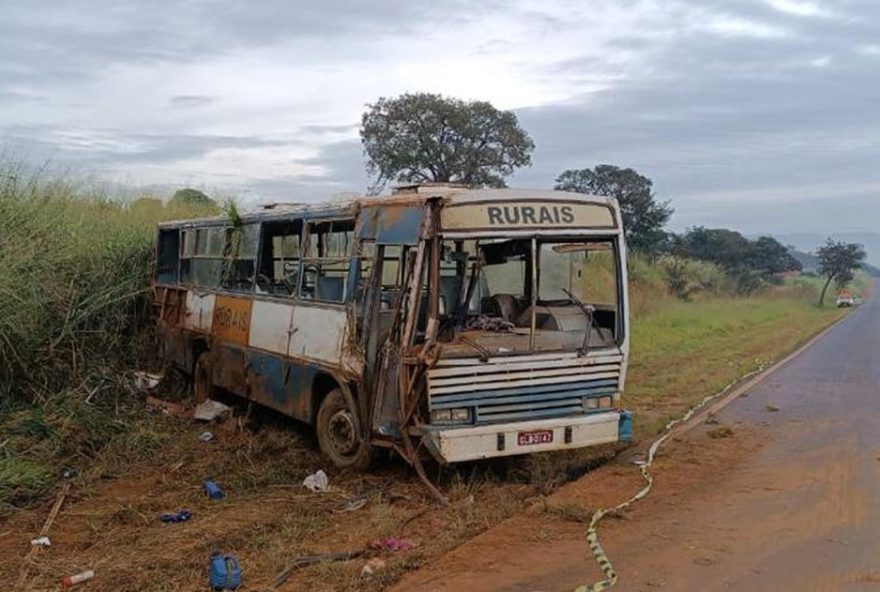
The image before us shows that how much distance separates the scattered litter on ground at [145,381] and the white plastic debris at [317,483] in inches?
181

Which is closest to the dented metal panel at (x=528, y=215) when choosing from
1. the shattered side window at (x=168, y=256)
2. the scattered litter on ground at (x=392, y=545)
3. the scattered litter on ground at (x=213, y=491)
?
the scattered litter on ground at (x=392, y=545)

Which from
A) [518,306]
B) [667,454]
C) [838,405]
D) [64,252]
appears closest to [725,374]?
[838,405]

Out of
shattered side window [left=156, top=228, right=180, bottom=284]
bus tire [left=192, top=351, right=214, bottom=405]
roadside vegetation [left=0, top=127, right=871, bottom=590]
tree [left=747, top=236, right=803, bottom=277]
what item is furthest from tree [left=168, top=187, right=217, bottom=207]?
tree [left=747, top=236, right=803, bottom=277]

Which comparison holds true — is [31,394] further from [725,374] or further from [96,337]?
[725,374]

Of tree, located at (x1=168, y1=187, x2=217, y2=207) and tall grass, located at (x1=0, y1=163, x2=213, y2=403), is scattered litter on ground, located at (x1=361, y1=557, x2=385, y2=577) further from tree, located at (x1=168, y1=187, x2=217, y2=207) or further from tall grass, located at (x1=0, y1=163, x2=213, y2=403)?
tree, located at (x1=168, y1=187, x2=217, y2=207)

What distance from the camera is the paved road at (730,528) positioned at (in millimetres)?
5453

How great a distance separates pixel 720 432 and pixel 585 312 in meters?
2.78

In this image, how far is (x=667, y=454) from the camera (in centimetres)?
889

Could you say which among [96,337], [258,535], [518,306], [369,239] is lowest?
[258,535]

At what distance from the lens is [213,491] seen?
304 inches

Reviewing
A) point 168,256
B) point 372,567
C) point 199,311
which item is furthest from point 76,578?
point 168,256

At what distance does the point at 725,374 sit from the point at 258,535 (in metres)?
11.1

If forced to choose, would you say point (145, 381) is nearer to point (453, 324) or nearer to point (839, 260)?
point (453, 324)

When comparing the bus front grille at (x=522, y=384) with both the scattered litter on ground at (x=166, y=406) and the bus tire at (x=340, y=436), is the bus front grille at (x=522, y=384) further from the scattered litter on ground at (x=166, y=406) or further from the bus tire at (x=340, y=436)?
the scattered litter on ground at (x=166, y=406)
